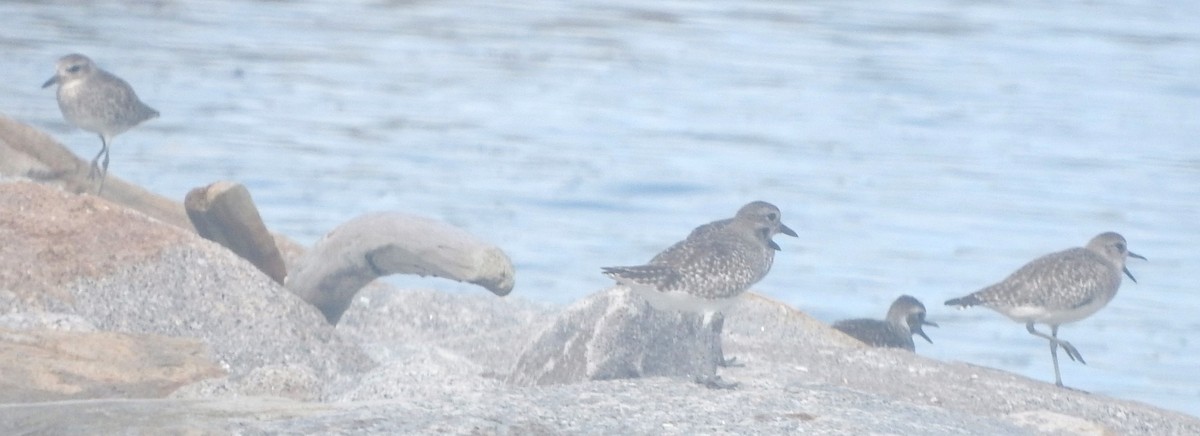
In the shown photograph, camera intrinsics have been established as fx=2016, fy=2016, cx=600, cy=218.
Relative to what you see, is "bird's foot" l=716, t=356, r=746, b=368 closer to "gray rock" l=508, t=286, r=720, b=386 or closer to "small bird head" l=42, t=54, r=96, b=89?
"gray rock" l=508, t=286, r=720, b=386

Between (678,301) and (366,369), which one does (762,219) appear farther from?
(366,369)

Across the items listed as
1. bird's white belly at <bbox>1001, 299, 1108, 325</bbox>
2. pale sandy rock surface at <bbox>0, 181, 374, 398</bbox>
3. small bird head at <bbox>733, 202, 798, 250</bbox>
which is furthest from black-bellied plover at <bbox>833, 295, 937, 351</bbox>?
pale sandy rock surface at <bbox>0, 181, 374, 398</bbox>

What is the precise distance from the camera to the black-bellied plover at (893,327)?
10.6 metres

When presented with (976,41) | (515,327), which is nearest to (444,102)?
(976,41)

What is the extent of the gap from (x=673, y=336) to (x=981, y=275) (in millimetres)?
6539

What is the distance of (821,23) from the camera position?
1081 inches

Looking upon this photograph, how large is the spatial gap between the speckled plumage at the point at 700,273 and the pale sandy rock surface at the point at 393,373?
321 mm

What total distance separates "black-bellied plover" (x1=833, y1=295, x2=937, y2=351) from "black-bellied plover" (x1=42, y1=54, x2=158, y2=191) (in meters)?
4.58

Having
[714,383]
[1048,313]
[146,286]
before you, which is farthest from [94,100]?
[714,383]

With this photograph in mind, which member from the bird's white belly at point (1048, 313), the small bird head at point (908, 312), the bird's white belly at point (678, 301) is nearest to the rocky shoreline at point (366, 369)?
the bird's white belly at point (678, 301)

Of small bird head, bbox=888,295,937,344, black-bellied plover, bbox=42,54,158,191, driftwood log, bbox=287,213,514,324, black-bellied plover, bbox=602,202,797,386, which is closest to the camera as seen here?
black-bellied plover, bbox=602,202,797,386

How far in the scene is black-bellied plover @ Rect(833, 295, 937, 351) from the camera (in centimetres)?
1058

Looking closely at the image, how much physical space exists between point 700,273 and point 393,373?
1.30m

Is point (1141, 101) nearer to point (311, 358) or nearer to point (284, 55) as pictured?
point (284, 55)
